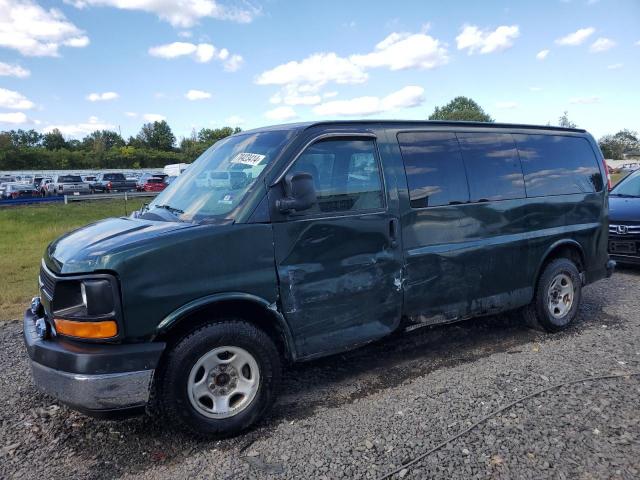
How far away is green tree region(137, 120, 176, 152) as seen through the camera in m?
106

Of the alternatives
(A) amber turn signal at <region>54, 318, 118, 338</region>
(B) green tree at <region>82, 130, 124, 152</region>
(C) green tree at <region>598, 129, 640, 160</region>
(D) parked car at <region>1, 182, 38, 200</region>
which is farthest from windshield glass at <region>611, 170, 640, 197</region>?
(B) green tree at <region>82, 130, 124, 152</region>

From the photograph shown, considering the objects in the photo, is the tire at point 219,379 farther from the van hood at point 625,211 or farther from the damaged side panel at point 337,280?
the van hood at point 625,211

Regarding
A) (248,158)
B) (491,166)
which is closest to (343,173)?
(248,158)

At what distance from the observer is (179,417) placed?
10.8 ft

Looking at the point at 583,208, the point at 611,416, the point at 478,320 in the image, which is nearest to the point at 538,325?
the point at 478,320

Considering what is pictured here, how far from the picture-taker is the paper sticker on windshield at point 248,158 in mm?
3871

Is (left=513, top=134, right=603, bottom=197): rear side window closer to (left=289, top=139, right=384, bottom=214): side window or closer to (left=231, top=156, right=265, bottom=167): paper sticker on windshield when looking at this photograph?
(left=289, top=139, right=384, bottom=214): side window

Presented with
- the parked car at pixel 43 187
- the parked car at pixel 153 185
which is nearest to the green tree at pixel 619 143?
the parked car at pixel 153 185

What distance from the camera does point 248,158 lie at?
13.1ft

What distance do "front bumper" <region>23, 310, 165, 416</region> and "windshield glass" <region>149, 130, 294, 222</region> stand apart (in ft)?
3.42

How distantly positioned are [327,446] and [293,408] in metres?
0.66

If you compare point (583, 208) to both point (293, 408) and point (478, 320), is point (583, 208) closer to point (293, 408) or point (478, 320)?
point (478, 320)

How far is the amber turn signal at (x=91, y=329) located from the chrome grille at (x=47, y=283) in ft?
0.90

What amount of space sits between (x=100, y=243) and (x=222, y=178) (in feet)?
3.51
